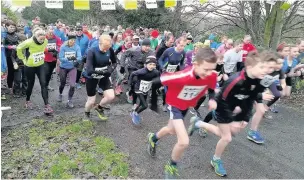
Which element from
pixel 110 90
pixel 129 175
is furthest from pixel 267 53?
pixel 110 90

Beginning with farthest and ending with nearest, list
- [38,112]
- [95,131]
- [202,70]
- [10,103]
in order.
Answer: [10,103] < [38,112] < [95,131] < [202,70]

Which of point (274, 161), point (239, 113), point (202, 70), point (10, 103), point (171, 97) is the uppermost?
point (202, 70)

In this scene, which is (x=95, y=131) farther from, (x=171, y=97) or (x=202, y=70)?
(x=202, y=70)

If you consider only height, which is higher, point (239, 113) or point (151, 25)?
point (151, 25)

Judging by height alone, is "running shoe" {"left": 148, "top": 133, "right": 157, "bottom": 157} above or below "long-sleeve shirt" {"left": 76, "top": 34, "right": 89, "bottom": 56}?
below

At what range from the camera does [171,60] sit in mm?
7590

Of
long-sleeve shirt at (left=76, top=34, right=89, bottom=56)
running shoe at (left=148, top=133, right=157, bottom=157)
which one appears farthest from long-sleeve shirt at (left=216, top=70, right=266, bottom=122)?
long-sleeve shirt at (left=76, top=34, right=89, bottom=56)

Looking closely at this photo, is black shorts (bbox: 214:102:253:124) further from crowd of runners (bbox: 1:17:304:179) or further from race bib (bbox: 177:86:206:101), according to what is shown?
race bib (bbox: 177:86:206:101)

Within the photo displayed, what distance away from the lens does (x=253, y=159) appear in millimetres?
5484

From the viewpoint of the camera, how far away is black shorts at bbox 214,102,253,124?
4574mm

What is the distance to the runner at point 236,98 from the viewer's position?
14.2 ft

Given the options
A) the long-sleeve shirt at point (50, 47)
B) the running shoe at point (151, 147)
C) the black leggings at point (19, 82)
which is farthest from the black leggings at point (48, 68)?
the running shoe at point (151, 147)

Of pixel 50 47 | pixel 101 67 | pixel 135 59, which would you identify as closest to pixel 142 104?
pixel 101 67

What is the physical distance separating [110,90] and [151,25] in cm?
2081
